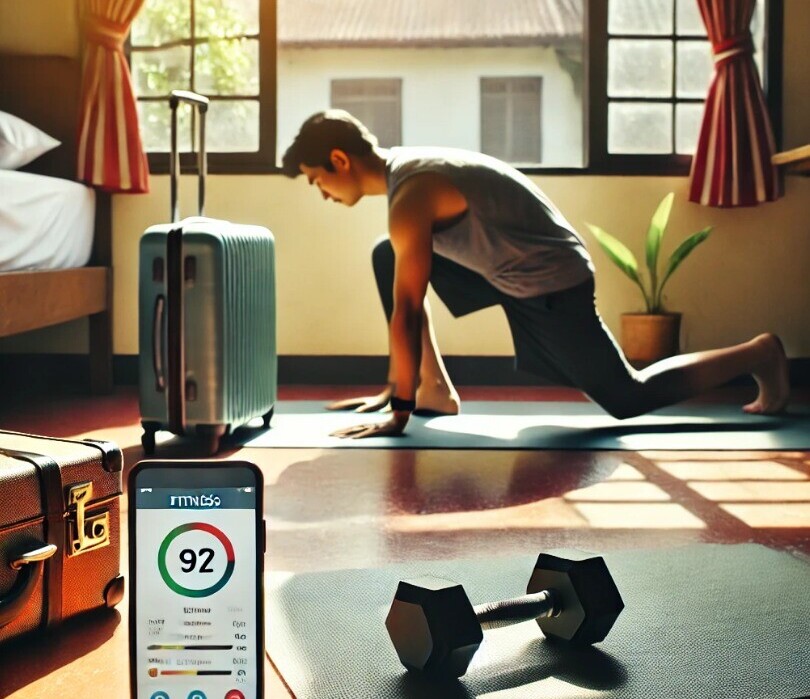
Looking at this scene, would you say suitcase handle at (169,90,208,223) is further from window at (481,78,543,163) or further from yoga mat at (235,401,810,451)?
window at (481,78,543,163)

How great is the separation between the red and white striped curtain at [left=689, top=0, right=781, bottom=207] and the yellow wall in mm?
157

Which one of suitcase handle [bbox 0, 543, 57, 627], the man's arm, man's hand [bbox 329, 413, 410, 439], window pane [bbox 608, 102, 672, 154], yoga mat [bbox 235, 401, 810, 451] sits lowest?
yoga mat [bbox 235, 401, 810, 451]

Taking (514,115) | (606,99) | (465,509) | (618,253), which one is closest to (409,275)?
(465,509)

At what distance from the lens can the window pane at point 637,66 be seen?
3.86 m

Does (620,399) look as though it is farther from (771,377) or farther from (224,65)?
(224,65)

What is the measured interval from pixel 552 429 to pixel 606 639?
64.2 inches

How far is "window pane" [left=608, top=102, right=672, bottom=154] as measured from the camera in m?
3.88

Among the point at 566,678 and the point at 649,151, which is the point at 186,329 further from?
the point at 649,151

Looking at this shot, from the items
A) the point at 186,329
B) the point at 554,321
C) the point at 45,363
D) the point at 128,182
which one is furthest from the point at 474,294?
the point at 45,363

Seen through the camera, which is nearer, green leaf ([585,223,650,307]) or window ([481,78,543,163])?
green leaf ([585,223,650,307])

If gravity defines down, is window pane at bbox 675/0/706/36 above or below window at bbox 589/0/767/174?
above

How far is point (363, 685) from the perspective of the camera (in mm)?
1005

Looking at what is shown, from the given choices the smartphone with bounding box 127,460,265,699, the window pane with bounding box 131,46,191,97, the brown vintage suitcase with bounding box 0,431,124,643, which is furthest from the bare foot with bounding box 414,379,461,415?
the smartphone with bounding box 127,460,265,699

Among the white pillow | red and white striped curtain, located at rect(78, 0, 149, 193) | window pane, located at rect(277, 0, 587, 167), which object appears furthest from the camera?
window pane, located at rect(277, 0, 587, 167)
